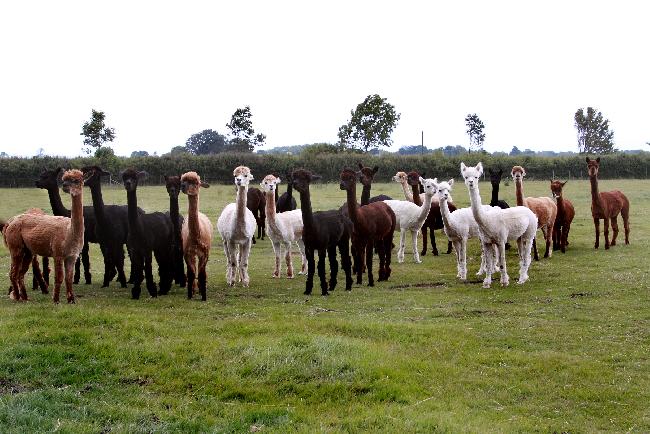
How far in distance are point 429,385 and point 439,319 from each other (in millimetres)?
2859

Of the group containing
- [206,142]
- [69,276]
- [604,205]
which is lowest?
[69,276]

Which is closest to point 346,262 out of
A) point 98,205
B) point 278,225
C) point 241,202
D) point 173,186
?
point 278,225

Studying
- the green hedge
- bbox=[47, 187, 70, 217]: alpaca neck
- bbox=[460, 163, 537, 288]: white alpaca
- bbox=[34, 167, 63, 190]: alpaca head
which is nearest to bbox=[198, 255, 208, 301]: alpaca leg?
bbox=[47, 187, 70, 217]: alpaca neck

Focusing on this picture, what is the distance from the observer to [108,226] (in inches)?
491

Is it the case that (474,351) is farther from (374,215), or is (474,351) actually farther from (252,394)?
(374,215)

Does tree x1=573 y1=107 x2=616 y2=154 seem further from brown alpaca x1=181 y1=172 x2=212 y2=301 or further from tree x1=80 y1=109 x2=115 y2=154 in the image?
brown alpaca x1=181 y1=172 x2=212 y2=301

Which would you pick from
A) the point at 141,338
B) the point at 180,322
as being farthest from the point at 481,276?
the point at 141,338

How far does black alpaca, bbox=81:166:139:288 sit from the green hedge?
33.7 meters

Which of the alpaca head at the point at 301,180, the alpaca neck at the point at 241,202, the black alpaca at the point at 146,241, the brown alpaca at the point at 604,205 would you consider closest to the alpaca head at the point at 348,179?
the alpaca head at the point at 301,180

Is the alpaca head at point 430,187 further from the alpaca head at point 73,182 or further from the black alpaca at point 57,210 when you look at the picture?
the alpaca head at point 73,182

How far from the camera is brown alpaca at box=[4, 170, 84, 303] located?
417 inches

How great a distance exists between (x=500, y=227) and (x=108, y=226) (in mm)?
7219

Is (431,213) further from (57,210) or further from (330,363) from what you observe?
(330,363)

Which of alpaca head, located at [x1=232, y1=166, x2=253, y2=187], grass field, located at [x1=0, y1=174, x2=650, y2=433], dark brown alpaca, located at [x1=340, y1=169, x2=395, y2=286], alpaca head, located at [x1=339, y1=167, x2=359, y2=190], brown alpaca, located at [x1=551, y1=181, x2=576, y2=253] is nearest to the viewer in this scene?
grass field, located at [x1=0, y1=174, x2=650, y2=433]
